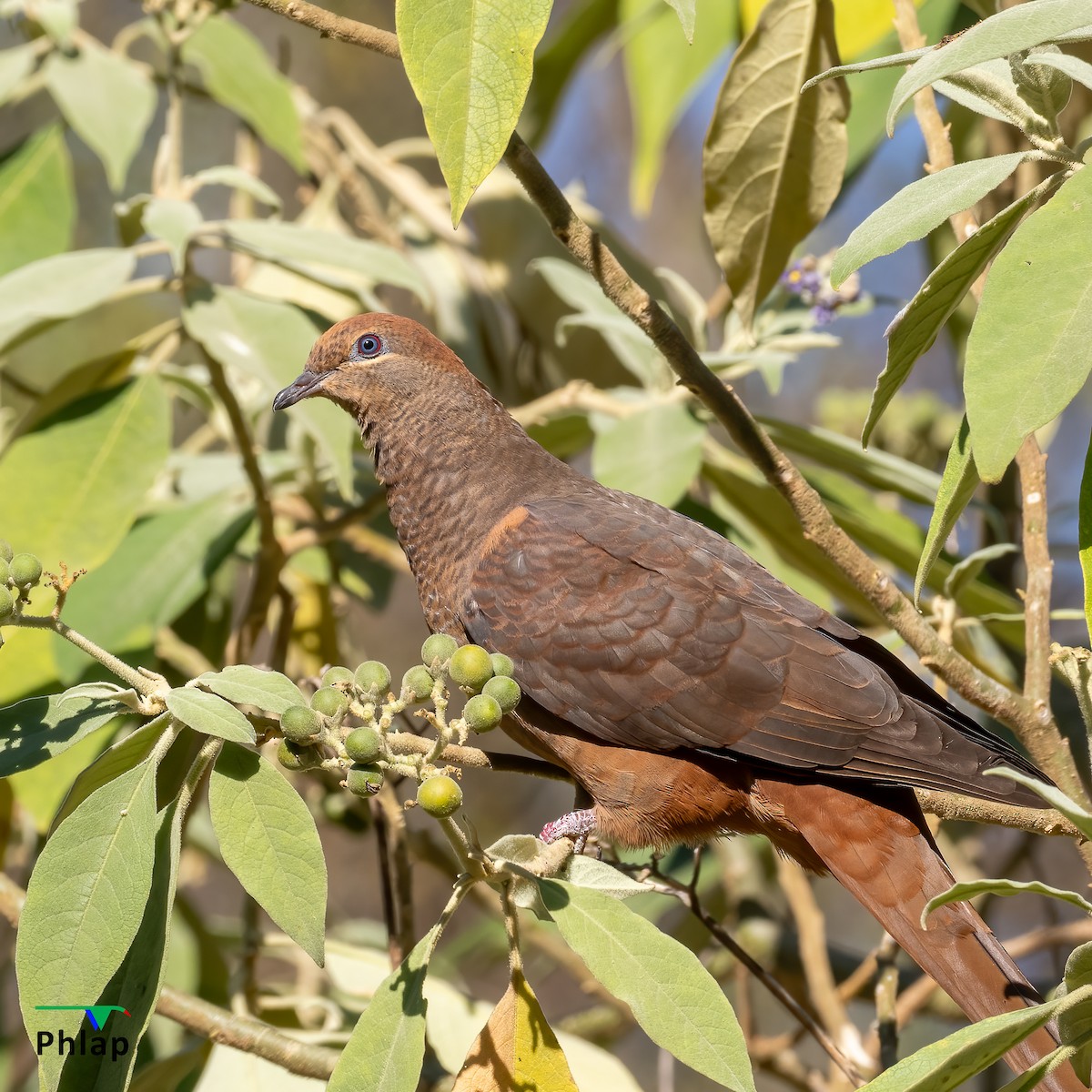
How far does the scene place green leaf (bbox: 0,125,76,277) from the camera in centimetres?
359

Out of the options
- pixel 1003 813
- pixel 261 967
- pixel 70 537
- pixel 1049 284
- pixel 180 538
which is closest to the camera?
pixel 1049 284

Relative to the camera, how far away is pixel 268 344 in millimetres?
2908

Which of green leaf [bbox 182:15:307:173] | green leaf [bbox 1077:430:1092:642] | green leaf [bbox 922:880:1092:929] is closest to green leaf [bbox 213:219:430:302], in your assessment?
green leaf [bbox 182:15:307:173]

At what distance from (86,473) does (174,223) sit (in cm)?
62

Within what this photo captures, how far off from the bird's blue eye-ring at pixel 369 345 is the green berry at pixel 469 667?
1565 millimetres

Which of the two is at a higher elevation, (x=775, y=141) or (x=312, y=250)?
(x=775, y=141)

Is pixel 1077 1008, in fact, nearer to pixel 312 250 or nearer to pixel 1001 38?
pixel 1001 38

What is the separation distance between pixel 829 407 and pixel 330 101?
6.02 meters

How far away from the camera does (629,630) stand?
2.64 metres

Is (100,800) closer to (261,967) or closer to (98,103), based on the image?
(98,103)

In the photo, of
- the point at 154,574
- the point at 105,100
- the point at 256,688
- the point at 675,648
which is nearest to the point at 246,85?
the point at 105,100

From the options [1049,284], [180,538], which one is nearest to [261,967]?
[180,538]

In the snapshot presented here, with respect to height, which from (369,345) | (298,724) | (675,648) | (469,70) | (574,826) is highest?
(469,70)

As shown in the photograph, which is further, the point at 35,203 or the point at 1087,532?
the point at 35,203
